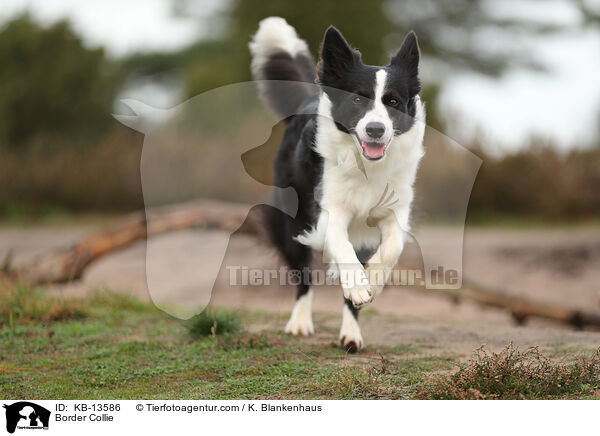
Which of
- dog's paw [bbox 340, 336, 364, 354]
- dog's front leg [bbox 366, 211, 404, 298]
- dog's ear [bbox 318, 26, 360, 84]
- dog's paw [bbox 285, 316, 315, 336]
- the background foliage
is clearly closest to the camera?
dog's front leg [bbox 366, 211, 404, 298]

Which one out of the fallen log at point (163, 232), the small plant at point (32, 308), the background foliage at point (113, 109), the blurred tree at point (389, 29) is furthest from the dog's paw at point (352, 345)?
the blurred tree at point (389, 29)

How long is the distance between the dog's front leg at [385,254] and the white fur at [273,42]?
187 cm

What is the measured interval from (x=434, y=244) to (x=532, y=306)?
2.71 m

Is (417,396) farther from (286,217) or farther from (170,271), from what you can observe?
(170,271)

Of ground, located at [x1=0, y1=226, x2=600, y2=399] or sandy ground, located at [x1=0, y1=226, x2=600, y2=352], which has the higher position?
sandy ground, located at [x1=0, y1=226, x2=600, y2=352]

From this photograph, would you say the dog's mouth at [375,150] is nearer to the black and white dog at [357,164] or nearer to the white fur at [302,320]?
the black and white dog at [357,164]

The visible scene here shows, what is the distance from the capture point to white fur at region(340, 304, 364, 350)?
4.70 metres

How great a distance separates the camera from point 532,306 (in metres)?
7.35

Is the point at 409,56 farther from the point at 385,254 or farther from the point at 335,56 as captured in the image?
the point at 385,254

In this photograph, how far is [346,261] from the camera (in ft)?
13.6

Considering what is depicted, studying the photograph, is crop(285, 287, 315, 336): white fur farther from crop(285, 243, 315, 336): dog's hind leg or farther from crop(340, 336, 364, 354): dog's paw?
crop(340, 336, 364, 354): dog's paw

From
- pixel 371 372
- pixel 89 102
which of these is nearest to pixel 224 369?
pixel 371 372

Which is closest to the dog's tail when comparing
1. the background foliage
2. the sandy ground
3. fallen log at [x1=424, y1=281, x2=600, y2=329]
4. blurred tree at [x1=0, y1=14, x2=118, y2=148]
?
the sandy ground
